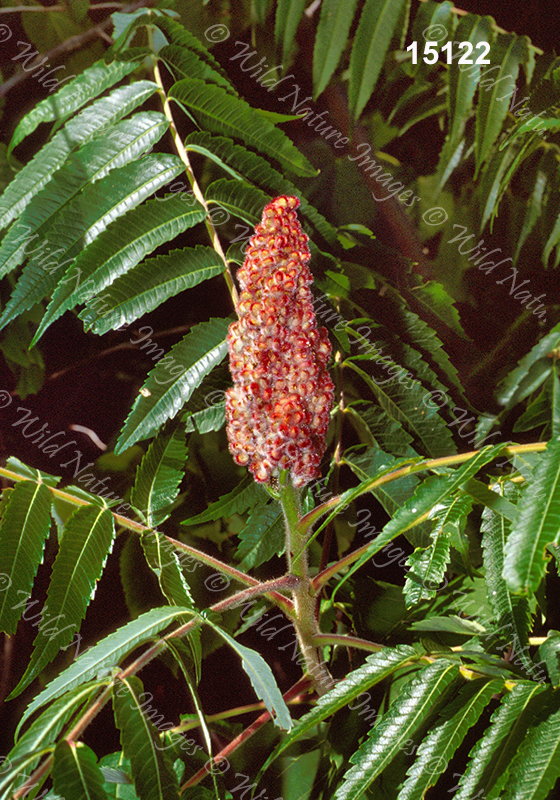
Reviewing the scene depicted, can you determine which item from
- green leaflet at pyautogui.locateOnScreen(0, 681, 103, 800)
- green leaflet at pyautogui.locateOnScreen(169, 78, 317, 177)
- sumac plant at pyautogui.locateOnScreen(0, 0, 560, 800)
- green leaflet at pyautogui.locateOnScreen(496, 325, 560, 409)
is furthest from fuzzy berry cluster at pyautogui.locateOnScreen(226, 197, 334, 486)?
green leaflet at pyautogui.locateOnScreen(496, 325, 560, 409)

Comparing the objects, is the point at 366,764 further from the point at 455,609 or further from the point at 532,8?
the point at 532,8

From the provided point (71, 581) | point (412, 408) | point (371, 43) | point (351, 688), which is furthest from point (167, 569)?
point (371, 43)

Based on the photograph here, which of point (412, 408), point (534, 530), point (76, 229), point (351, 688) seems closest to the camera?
point (534, 530)

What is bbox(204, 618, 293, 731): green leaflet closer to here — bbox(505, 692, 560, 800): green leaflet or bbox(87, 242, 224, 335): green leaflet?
bbox(505, 692, 560, 800): green leaflet

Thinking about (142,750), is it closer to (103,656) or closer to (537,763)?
(103,656)

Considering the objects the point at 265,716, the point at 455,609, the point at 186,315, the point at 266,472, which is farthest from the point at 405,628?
the point at 186,315

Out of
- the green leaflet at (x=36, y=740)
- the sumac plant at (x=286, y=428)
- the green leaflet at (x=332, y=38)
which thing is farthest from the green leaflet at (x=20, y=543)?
the green leaflet at (x=332, y=38)

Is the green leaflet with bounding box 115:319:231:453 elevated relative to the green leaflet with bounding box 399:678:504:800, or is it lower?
elevated
